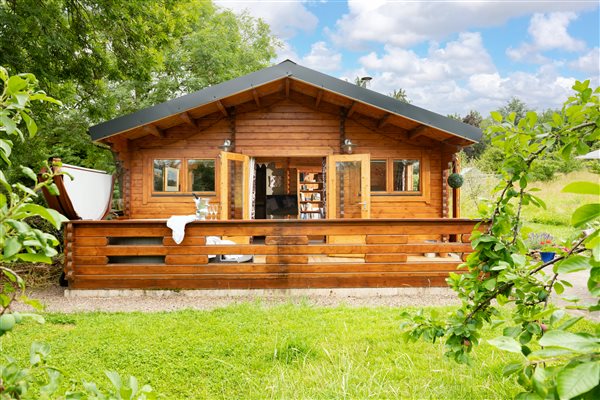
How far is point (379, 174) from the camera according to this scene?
8453 mm

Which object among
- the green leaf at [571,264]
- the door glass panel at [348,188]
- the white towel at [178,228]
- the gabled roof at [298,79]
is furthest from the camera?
the door glass panel at [348,188]

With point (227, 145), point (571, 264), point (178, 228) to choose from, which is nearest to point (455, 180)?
point (227, 145)

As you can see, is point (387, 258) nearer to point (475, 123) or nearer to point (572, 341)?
point (572, 341)

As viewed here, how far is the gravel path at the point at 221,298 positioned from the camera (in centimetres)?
514

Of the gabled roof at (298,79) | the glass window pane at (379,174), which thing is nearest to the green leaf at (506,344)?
A: the gabled roof at (298,79)

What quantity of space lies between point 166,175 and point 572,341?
27.7 feet

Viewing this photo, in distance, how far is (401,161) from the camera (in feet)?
27.9

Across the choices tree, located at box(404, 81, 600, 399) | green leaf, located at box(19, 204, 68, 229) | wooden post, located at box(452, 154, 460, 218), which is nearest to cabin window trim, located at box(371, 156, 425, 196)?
wooden post, located at box(452, 154, 460, 218)

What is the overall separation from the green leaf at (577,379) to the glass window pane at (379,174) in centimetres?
796

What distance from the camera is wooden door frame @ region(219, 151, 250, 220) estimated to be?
7.82m

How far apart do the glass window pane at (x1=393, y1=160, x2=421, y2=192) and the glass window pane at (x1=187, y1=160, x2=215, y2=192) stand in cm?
382

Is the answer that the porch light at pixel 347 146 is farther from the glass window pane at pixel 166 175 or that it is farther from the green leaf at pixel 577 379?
the green leaf at pixel 577 379

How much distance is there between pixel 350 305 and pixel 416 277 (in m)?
1.29

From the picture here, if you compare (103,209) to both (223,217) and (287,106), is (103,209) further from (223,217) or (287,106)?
(287,106)
